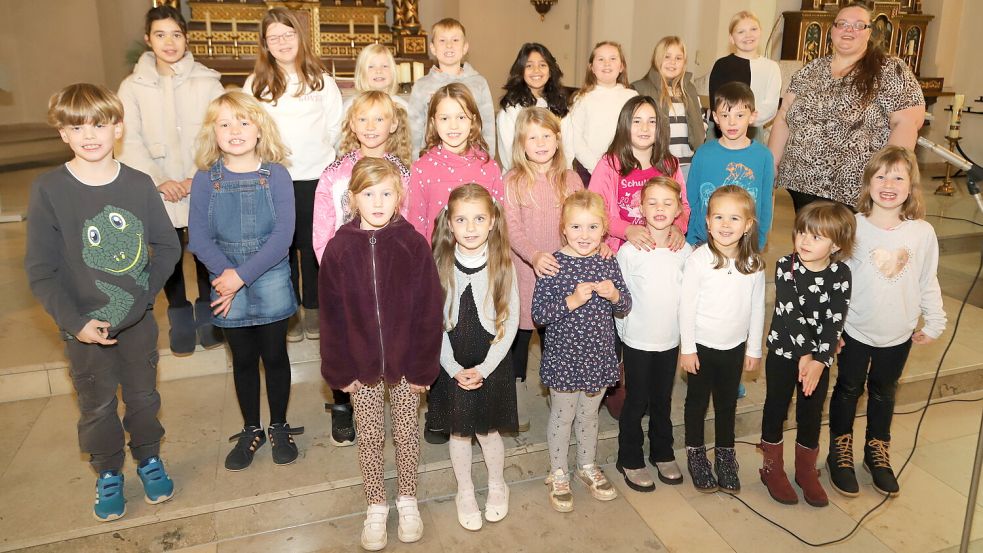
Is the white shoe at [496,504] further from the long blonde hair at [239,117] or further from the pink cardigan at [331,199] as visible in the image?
the long blonde hair at [239,117]

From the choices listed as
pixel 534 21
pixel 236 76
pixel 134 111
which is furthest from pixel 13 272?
pixel 534 21

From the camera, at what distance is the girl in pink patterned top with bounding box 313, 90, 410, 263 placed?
261 centimetres

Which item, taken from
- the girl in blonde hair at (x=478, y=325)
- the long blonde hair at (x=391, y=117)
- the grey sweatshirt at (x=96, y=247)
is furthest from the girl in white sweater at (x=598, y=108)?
the grey sweatshirt at (x=96, y=247)

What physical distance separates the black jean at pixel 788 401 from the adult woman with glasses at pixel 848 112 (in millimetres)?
886

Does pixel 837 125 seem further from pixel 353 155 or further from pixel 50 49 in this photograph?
pixel 50 49

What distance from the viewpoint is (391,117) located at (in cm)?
267

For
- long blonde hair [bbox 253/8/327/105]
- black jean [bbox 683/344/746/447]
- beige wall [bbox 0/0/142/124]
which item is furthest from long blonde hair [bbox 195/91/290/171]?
beige wall [bbox 0/0/142/124]

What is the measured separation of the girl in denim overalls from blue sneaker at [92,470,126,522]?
0.41m

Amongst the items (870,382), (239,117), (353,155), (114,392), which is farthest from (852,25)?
(114,392)

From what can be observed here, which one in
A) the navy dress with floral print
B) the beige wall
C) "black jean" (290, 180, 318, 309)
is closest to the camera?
the navy dress with floral print

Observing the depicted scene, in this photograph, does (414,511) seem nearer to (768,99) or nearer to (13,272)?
(768,99)

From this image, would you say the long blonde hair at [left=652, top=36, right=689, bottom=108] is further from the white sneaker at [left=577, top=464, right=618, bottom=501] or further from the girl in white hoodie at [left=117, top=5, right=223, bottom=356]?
the girl in white hoodie at [left=117, top=5, right=223, bottom=356]

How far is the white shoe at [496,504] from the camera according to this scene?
8.61ft

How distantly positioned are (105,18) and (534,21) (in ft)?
20.0
